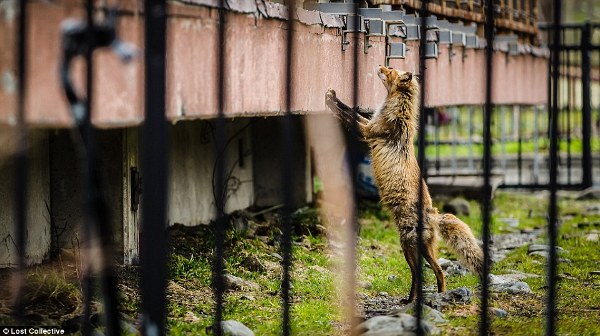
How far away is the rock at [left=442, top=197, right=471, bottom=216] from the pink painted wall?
3.61 meters

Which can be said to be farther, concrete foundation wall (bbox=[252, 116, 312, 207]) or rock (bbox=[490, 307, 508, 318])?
Result: concrete foundation wall (bbox=[252, 116, 312, 207])

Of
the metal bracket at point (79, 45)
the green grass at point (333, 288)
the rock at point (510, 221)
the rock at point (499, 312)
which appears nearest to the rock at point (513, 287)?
the green grass at point (333, 288)

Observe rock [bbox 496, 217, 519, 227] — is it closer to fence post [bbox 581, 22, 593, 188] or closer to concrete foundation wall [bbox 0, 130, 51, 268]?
fence post [bbox 581, 22, 593, 188]

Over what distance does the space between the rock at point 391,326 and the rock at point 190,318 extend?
0.99 m

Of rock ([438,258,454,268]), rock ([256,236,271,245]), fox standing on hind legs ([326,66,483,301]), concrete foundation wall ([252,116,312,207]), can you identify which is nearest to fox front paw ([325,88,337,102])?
fox standing on hind legs ([326,66,483,301])

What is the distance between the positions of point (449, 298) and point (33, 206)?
7.71ft

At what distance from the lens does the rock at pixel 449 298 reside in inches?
212

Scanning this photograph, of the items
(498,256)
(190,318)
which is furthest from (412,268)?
(498,256)

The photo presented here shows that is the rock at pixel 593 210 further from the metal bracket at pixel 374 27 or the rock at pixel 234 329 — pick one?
the rock at pixel 234 329

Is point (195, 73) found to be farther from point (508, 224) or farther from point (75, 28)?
point (508, 224)

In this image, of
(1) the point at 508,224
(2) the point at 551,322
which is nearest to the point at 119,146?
(2) the point at 551,322

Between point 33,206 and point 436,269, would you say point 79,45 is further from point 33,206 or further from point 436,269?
point 436,269

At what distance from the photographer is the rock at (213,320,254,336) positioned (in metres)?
4.39

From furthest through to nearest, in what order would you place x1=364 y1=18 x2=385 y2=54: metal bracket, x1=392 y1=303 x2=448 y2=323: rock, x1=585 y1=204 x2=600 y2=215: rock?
x1=585 y1=204 x2=600 y2=215: rock
x1=364 y1=18 x2=385 y2=54: metal bracket
x1=392 y1=303 x2=448 y2=323: rock
